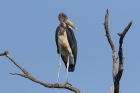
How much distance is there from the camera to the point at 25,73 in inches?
244

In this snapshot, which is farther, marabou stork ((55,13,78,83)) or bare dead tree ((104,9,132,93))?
marabou stork ((55,13,78,83))

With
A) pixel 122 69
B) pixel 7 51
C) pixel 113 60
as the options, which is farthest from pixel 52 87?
pixel 122 69

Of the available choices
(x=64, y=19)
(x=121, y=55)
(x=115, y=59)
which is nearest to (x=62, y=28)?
(x=64, y=19)

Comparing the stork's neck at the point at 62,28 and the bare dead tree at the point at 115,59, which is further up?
the stork's neck at the point at 62,28

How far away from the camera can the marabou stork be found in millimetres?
9070

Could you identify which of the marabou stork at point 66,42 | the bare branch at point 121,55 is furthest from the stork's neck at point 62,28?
the bare branch at point 121,55

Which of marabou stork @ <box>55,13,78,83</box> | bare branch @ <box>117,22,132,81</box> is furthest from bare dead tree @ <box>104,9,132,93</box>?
marabou stork @ <box>55,13,78,83</box>

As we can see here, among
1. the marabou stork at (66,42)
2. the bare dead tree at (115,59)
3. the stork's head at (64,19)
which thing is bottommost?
the bare dead tree at (115,59)

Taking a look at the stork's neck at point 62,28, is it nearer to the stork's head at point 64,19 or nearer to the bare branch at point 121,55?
the stork's head at point 64,19

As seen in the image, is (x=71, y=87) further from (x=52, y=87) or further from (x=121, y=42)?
(x=121, y=42)

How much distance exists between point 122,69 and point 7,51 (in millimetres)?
2773

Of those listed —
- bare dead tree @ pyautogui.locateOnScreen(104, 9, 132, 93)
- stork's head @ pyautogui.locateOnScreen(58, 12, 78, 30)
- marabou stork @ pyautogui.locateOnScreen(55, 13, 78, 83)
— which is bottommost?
bare dead tree @ pyautogui.locateOnScreen(104, 9, 132, 93)

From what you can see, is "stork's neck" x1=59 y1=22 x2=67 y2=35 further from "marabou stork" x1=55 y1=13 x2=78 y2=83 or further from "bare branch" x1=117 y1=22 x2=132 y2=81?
"bare branch" x1=117 y1=22 x2=132 y2=81

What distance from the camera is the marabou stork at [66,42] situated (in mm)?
9070
